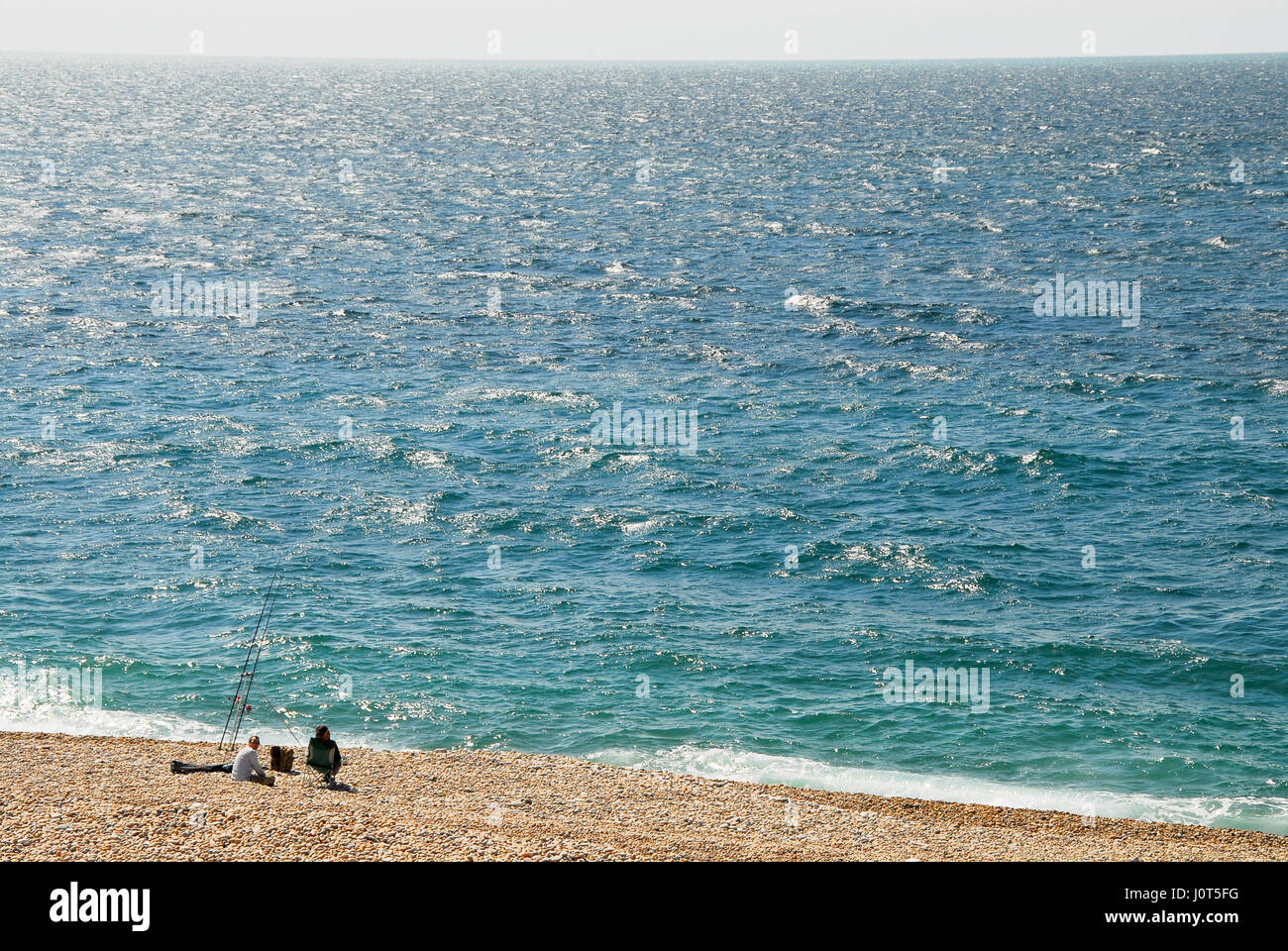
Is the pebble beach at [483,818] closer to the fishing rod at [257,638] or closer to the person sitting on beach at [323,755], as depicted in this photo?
the person sitting on beach at [323,755]

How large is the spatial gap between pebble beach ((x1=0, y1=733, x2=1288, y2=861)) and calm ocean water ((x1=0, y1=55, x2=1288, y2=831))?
6.42ft

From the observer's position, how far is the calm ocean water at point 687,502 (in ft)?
111

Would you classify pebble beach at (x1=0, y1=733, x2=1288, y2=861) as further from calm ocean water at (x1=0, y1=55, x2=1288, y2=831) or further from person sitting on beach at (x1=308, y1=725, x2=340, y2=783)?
calm ocean water at (x1=0, y1=55, x2=1288, y2=831)

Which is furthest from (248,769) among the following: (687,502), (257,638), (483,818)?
(687,502)

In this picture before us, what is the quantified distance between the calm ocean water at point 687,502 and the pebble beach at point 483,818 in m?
1.96

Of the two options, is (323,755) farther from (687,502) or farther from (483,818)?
(687,502)

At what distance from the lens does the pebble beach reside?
841 inches

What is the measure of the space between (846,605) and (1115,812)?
1183 centimetres

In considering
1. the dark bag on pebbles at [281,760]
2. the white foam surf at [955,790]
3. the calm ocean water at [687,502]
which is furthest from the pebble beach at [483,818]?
the calm ocean water at [687,502]

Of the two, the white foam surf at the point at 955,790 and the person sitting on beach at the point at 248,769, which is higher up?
the person sitting on beach at the point at 248,769

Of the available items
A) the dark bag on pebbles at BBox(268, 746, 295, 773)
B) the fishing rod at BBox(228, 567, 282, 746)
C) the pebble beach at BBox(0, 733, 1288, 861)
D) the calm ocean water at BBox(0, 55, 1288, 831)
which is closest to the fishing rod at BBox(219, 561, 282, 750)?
the fishing rod at BBox(228, 567, 282, 746)

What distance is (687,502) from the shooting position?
47375mm

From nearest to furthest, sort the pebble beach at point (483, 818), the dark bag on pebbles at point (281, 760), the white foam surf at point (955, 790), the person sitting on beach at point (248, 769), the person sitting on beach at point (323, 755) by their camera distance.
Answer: the pebble beach at point (483, 818)
the person sitting on beach at point (248, 769)
the person sitting on beach at point (323, 755)
the dark bag on pebbles at point (281, 760)
the white foam surf at point (955, 790)
